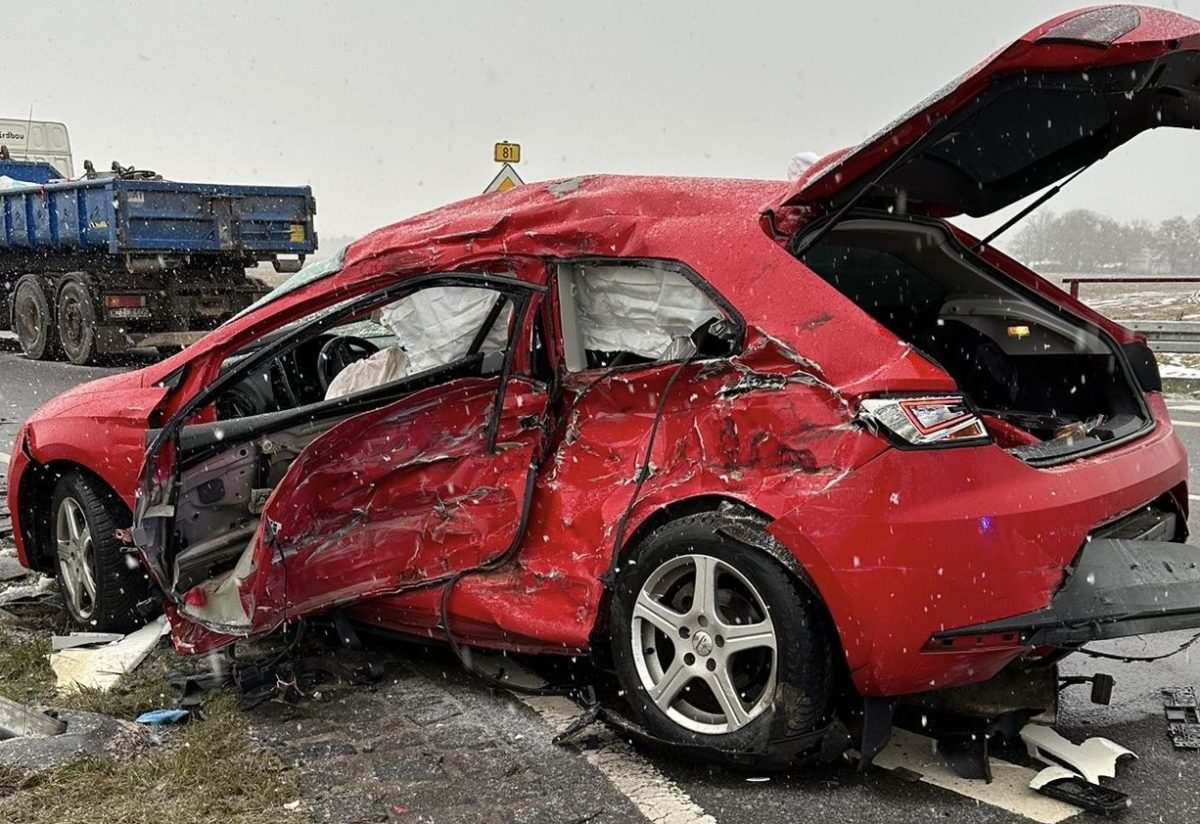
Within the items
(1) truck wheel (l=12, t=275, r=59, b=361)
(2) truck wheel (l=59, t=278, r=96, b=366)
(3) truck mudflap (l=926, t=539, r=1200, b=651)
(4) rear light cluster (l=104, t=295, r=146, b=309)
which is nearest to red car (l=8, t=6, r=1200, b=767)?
(3) truck mudflap (l=926, t=539, r=1200, b=651)

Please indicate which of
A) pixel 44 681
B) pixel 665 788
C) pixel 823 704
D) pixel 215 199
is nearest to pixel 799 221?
pixel 823 704

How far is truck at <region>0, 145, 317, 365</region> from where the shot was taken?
46.1 ft

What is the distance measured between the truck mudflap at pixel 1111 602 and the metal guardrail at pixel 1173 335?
31.8ft

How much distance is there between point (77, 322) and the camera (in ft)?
49.1

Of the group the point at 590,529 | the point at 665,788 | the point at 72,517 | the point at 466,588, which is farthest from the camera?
the point at 72,517

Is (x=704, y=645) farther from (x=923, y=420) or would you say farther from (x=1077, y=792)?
(x=1077, y=792)

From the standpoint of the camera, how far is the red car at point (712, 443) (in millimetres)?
2854

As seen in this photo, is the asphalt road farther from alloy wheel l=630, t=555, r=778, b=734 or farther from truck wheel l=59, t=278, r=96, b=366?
truck wheel l=59, t=278, r=96, b=366

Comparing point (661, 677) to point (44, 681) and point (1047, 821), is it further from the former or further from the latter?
point (44, 681)

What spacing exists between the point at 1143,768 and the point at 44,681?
356cm

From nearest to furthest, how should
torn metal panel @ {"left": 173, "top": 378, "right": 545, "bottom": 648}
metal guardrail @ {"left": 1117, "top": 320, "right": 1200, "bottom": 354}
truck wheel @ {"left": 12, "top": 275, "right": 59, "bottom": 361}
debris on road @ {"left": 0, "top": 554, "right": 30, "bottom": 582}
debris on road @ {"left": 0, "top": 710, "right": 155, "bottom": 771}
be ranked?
debris on road @ {"left": 0, "top": 710, "right": 155, "bottom": 771} → torn metal panel @ {"left": 173, "top": 378, "right": 545, "bottom": 648} → debris on road @ {"left": 0, "top": 554, "right": 30, "bottom": 582} → metal guardrail @ {"left": 1117, "top": 320, "right": 1200, "bottom": 354} → truck wheel @ {"left": 12, "top": 275, "right": 59, "bottom": 361}

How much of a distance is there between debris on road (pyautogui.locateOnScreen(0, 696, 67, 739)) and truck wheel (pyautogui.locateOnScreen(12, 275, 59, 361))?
43.6 feet

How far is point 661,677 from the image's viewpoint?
126 inches

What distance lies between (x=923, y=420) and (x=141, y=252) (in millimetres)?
→ 13083
